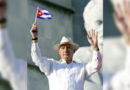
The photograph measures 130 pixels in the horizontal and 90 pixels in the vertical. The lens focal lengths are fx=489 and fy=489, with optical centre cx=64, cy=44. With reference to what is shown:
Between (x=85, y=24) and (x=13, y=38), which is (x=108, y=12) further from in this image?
(x=85, y=24)

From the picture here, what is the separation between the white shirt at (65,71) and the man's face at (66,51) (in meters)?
0.06

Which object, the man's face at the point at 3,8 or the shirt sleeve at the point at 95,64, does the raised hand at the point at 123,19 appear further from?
the shirt sleeve at the point at 95,64

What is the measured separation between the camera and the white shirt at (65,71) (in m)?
4.04

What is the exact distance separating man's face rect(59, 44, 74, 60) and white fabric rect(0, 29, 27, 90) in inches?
71.9

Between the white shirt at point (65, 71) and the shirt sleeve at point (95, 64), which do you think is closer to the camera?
the shirt sleeve at point (95, 64)

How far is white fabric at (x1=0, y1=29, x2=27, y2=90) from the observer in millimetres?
2246

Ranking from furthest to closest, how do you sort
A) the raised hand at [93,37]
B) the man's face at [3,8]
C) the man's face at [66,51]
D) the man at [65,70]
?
the man's face at [66,51]
the man at [65,70]
the raised hand at [93,37]
the man's face at [3,8]

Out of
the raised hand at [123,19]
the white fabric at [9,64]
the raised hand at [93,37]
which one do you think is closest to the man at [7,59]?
the white fabric at [9,64]

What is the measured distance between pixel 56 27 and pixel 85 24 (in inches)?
13.4

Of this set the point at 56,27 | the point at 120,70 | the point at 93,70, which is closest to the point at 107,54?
A: the point at 120,70

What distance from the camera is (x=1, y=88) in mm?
Answer: 2242

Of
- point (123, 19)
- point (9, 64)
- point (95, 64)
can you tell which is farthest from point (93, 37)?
point (9, 64)

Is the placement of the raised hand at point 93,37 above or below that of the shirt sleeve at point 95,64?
above

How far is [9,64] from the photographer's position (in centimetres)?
226
